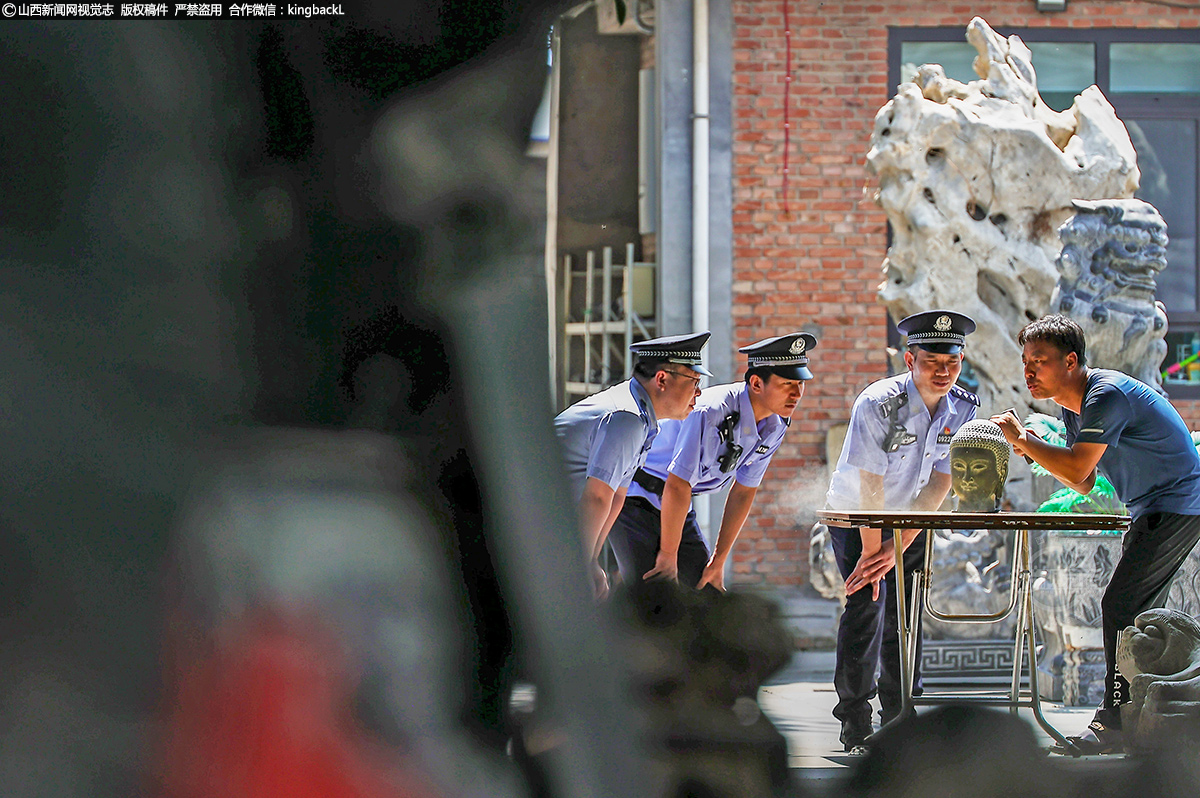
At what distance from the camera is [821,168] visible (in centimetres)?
550

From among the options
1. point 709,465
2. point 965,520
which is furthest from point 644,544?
point 965,520

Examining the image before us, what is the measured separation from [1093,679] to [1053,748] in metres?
1.26

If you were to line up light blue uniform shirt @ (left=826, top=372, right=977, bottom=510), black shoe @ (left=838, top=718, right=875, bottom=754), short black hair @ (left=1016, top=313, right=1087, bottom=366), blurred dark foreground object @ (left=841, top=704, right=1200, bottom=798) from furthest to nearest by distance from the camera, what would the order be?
light blue uniform shirt @ (left=826, top=372, right=977, bottom=510), short black hair @ (left=1016, top=313, right=1087, bottom=366), black shoe @ (left=838, top=718, right=875, bottom=754), blurred dark foreground object @ (left=841, top=704, right=1200, bottom=798)

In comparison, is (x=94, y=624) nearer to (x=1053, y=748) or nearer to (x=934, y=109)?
(x=1053, y=748)

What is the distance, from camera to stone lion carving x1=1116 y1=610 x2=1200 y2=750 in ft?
10.0

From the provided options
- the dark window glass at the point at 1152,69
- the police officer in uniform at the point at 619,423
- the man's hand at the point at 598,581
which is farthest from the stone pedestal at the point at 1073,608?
the dark window glass at the point at 1152,69

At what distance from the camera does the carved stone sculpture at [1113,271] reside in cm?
442

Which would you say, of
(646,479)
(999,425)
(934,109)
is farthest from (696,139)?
(999,425)

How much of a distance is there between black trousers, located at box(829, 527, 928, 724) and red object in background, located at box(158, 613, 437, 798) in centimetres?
146

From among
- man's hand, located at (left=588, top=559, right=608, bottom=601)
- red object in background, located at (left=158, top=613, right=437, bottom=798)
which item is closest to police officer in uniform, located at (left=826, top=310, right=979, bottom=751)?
man's hand, located at (left=588, top=559, right=608, bottom=601)

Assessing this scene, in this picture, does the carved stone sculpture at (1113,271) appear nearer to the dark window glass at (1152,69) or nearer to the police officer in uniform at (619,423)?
the dark window glass at (1152,69)

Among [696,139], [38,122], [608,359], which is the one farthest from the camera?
[696,139]

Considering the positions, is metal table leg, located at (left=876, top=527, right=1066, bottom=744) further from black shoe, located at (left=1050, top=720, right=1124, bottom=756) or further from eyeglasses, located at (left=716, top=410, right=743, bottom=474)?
eyeglasses, located at (left=716, top=410, right=743, bottom=474)

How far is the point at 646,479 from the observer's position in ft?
12.6
